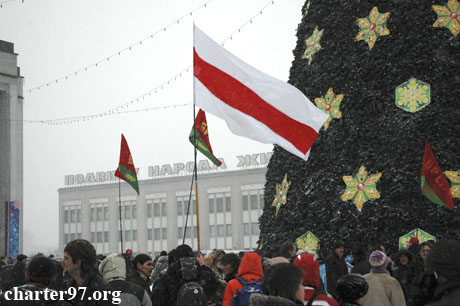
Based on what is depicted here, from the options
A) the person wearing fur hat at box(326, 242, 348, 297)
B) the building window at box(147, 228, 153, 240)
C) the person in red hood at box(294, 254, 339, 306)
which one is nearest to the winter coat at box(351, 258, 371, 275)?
the person wearing fur hat at box(326, 242, 348, 297)

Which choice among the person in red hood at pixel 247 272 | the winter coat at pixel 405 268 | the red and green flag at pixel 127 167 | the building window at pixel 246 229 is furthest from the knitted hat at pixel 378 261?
the building window at pixel 246 229

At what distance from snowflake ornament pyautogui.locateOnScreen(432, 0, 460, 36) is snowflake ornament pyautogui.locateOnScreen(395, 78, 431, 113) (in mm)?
1277

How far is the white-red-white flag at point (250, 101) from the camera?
304 inches

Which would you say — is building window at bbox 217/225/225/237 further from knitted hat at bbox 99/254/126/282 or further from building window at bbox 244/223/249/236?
knitted hat at bbox 99/254/126/282

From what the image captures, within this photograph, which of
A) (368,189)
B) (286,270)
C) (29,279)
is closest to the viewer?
(286,270)

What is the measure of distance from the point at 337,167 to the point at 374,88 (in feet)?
5.64

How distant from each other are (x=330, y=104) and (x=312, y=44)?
1.52 metres

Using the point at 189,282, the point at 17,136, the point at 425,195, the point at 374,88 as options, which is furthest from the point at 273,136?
the point at 17,136

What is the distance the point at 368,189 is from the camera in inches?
443

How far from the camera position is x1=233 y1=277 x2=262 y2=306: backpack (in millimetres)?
5043

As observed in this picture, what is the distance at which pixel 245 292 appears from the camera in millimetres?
5051

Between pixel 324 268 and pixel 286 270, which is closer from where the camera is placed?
pixel 286 270

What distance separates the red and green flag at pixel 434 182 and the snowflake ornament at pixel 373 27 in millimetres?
2795

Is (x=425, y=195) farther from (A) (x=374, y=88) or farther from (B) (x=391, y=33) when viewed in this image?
(B) (x=391, y=33)
